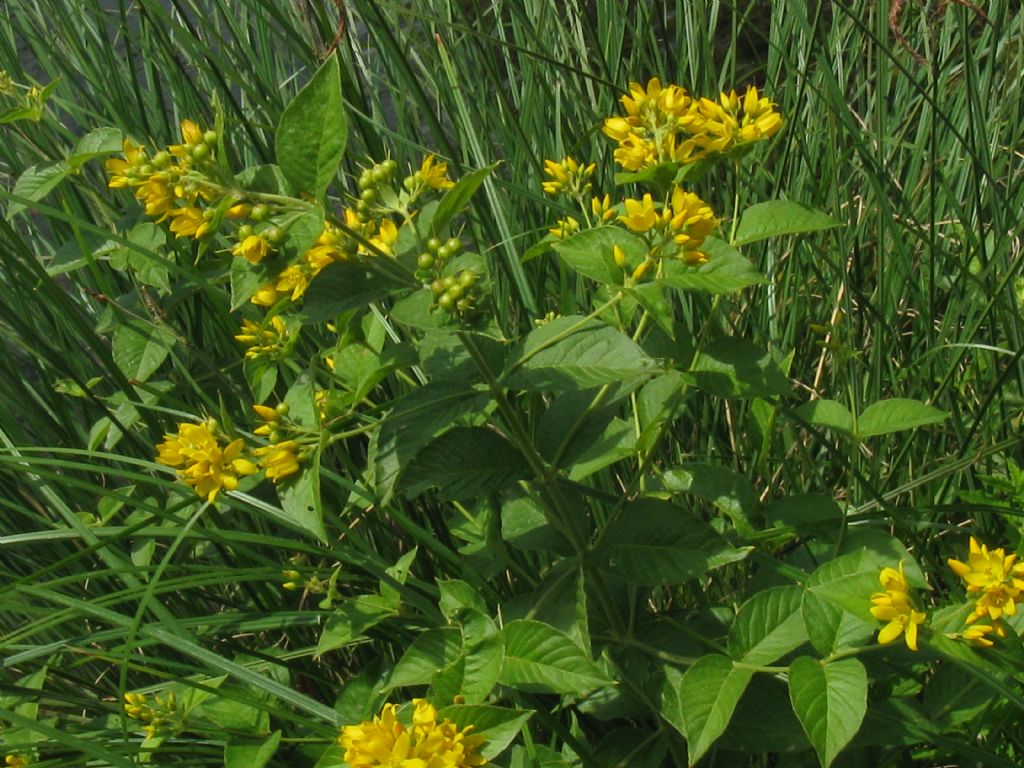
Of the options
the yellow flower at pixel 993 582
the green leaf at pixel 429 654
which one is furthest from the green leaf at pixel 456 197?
the yellow flower at pixel 993 582

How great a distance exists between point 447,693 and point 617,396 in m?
0.29

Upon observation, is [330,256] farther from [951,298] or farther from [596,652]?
[951,298]

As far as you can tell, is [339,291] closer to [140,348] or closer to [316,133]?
[316,133]

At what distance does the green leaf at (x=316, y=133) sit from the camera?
78 cm

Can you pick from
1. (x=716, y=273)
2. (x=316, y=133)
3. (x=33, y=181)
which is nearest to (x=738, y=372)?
(x=716, y=273)

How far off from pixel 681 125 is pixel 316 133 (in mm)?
361

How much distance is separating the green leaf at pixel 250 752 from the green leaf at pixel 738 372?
541mm

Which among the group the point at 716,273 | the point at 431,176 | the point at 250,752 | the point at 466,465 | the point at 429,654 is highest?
the point at 431,176

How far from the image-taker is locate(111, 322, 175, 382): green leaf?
130 cm

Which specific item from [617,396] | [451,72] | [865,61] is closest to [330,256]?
[617,396]

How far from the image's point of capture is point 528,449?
3.08 feet

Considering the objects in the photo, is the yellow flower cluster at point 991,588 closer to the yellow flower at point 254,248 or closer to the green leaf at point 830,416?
the green leaf at point 830,416

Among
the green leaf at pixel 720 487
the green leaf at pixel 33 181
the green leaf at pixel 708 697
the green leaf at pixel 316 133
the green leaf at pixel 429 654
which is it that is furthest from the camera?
the green leaf at pixel 33 181

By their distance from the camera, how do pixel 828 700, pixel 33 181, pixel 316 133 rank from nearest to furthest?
1. pixel 316 133
2. pixel 828 700
3. pixel 33 181
